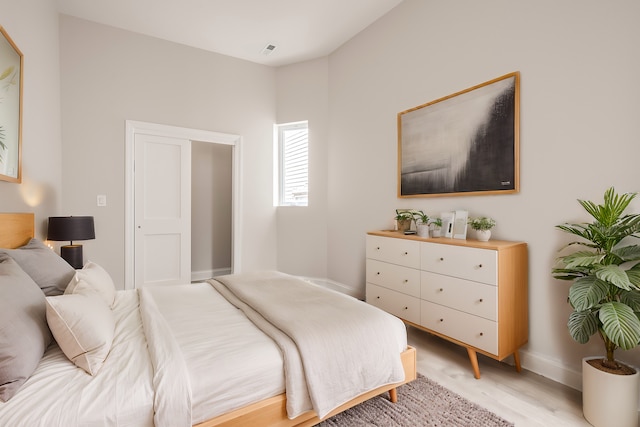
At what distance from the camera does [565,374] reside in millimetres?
1944

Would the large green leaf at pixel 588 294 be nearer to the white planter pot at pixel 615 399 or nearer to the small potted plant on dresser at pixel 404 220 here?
the white planter pot at pixel 615 399

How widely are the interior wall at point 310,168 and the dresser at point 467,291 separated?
1733 millimetres

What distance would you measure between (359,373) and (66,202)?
3487 mm

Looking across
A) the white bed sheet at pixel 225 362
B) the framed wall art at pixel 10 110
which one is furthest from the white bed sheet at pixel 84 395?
the framed wall art at pixel 10 110

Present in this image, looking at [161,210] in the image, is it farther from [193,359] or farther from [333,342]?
[333,342]

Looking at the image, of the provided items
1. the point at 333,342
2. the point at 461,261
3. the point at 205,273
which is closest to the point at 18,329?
the point at 333,342

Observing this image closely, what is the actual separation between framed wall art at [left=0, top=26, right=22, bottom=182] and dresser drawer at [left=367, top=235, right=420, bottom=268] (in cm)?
269

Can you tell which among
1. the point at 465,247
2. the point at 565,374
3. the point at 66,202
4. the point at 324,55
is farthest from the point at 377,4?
the point at 66,202

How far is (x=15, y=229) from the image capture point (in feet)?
6.63

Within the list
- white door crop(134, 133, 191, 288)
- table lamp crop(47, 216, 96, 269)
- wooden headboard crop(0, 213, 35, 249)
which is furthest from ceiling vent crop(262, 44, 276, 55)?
wooden headboard crop(0, 213, 35, 249)

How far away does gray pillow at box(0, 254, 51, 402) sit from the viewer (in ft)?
3.28

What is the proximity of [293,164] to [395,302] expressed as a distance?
2.61 metres

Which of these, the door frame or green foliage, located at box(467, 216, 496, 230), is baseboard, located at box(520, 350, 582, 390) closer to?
green foliage, located at box(467, 216, 496, 230)

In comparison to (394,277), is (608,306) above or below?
above
